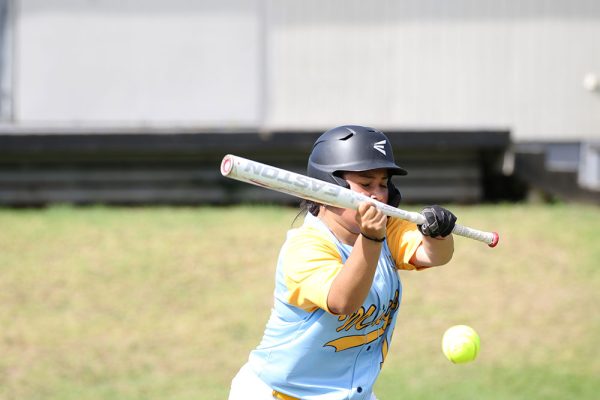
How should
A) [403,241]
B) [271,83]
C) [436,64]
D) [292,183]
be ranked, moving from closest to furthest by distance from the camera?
[292,183]
[403,241]
[271,83]
[436,64]

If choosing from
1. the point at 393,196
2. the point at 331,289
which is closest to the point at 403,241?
the point at 393,196

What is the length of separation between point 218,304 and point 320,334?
5678 millimetres

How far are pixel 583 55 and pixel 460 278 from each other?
13.4 feet

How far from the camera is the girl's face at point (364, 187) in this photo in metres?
3.85

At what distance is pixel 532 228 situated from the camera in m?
11.0

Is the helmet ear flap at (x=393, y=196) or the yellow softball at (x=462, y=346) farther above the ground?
the helmet ear flap at (x=393, y=196)

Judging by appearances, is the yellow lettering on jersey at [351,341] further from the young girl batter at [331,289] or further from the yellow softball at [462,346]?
the yellow softball at [462,346]

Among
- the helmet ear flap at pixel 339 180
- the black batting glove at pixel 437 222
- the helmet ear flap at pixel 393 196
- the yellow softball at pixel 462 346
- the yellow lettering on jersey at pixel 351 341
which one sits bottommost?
the yellow softball at pixel 462 346

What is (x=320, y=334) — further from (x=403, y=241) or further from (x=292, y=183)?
(x=292, y=183)

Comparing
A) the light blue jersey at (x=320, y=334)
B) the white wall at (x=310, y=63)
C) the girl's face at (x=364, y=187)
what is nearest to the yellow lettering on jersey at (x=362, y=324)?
the light blue jersey at (x=320, y=334)

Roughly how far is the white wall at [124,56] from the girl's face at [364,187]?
836 centimetres

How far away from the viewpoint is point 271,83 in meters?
12.2

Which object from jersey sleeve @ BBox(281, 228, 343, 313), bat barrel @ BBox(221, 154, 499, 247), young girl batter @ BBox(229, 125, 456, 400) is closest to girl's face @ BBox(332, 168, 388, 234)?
young girl batter @ BBox(229, 125, 456, 400)

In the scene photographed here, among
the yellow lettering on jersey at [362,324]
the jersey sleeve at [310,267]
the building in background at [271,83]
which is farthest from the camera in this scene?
the building in background at [271,83]
